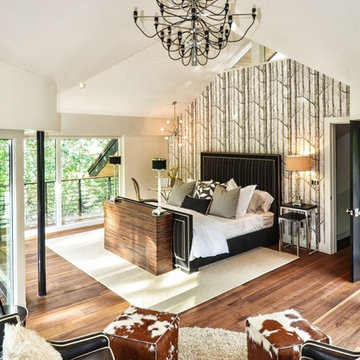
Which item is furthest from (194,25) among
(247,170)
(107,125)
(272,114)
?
(107,125)

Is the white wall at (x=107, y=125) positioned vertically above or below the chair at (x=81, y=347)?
above

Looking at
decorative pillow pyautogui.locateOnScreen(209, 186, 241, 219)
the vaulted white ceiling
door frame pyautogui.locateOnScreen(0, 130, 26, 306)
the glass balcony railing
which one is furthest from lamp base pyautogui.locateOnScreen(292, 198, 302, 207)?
the glass balcony railing

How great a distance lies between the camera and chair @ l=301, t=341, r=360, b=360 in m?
1.81

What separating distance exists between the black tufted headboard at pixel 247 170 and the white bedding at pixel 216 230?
0.68 metres

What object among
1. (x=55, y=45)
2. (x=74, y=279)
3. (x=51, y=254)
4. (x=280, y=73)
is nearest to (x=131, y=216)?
(x=74, y=279)

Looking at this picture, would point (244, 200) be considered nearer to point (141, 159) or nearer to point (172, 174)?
point (172, 174)

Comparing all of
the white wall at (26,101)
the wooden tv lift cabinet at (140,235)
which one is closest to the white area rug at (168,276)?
the wooden tv lift cabinet at (140,235)

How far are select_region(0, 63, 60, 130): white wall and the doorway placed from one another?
4.40 m

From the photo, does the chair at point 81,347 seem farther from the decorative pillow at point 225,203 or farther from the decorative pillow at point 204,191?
the decorative pillow at point 204,191

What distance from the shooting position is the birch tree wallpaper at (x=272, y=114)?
5.39 m

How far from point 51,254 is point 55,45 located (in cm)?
355

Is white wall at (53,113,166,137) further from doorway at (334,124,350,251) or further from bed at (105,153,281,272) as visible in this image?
doorway at (334,124,350,251)

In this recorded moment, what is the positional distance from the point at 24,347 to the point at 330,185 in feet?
16.1

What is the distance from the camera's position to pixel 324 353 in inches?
74.0
